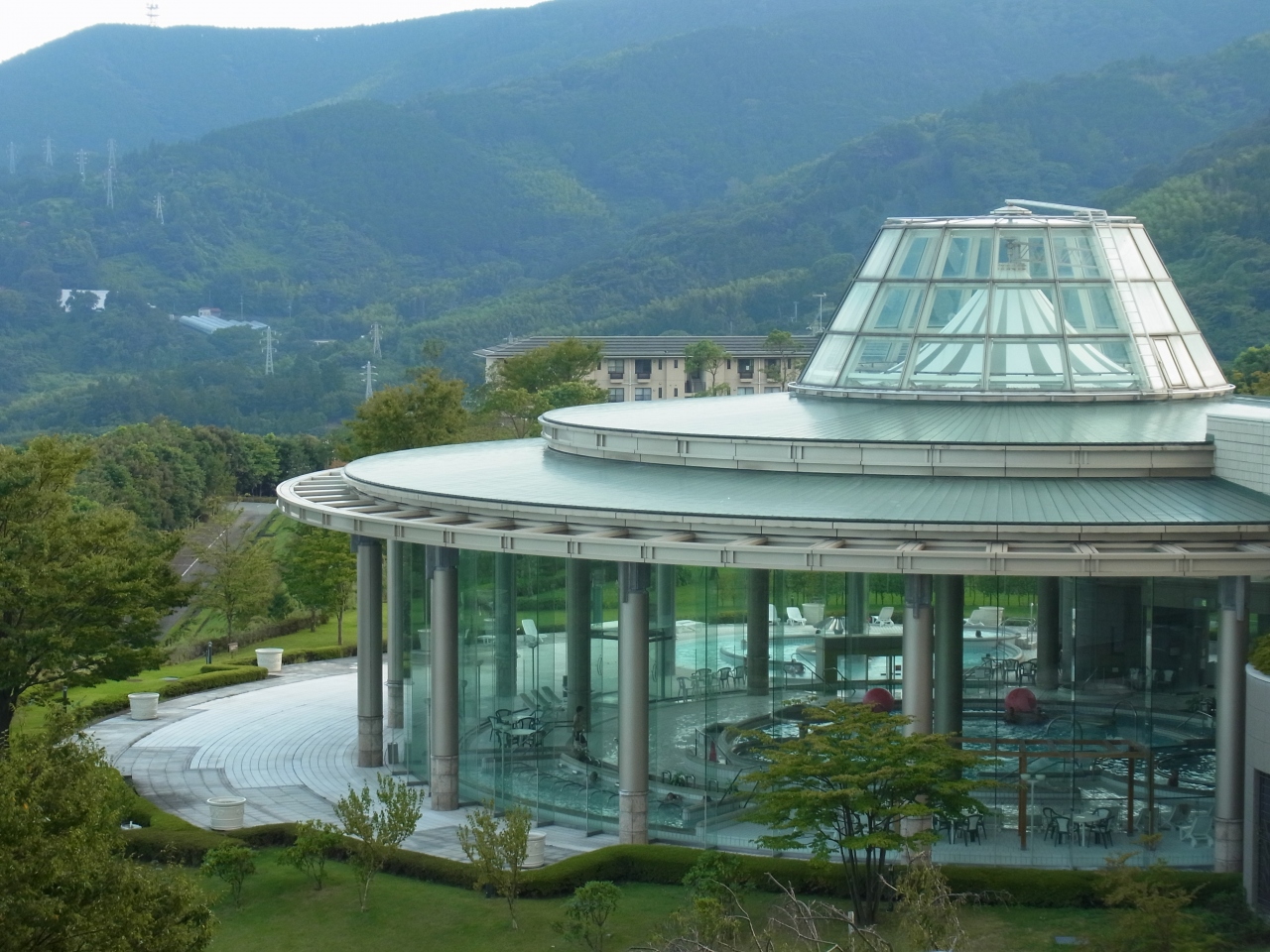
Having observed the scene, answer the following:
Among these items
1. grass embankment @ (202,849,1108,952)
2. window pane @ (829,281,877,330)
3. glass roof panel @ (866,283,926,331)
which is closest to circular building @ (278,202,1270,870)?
glass roof panel @ (866,283,926,331)

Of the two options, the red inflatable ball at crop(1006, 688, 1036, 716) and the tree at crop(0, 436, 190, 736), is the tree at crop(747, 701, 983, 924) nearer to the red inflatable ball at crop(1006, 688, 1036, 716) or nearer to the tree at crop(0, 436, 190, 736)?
the red inflatable ball at crop(1006, 688, 1036, 716)

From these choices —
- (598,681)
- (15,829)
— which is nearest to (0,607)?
(598,681)

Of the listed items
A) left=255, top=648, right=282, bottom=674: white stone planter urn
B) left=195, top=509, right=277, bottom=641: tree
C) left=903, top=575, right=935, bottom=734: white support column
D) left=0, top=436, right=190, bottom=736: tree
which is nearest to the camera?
left=903, top=575, right=935, bottom=734: white support column

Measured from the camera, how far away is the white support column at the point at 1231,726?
30672 mm

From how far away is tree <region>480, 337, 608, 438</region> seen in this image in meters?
112

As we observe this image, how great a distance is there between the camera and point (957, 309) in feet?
130

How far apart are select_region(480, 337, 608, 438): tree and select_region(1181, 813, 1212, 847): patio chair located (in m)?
75.7

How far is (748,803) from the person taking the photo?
111 feet

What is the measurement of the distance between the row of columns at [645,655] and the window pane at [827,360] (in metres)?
8.67

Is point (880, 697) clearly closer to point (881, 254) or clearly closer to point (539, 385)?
point (881, 254)

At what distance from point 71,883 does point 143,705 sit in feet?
88.8

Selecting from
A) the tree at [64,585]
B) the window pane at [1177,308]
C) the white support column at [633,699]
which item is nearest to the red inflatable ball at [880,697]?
the white support column at [633,699]

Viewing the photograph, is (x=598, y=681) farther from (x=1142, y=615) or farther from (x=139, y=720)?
(x=139, y=720)

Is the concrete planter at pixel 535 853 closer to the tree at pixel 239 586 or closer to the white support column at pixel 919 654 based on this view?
the white support column at pixel 919 654
